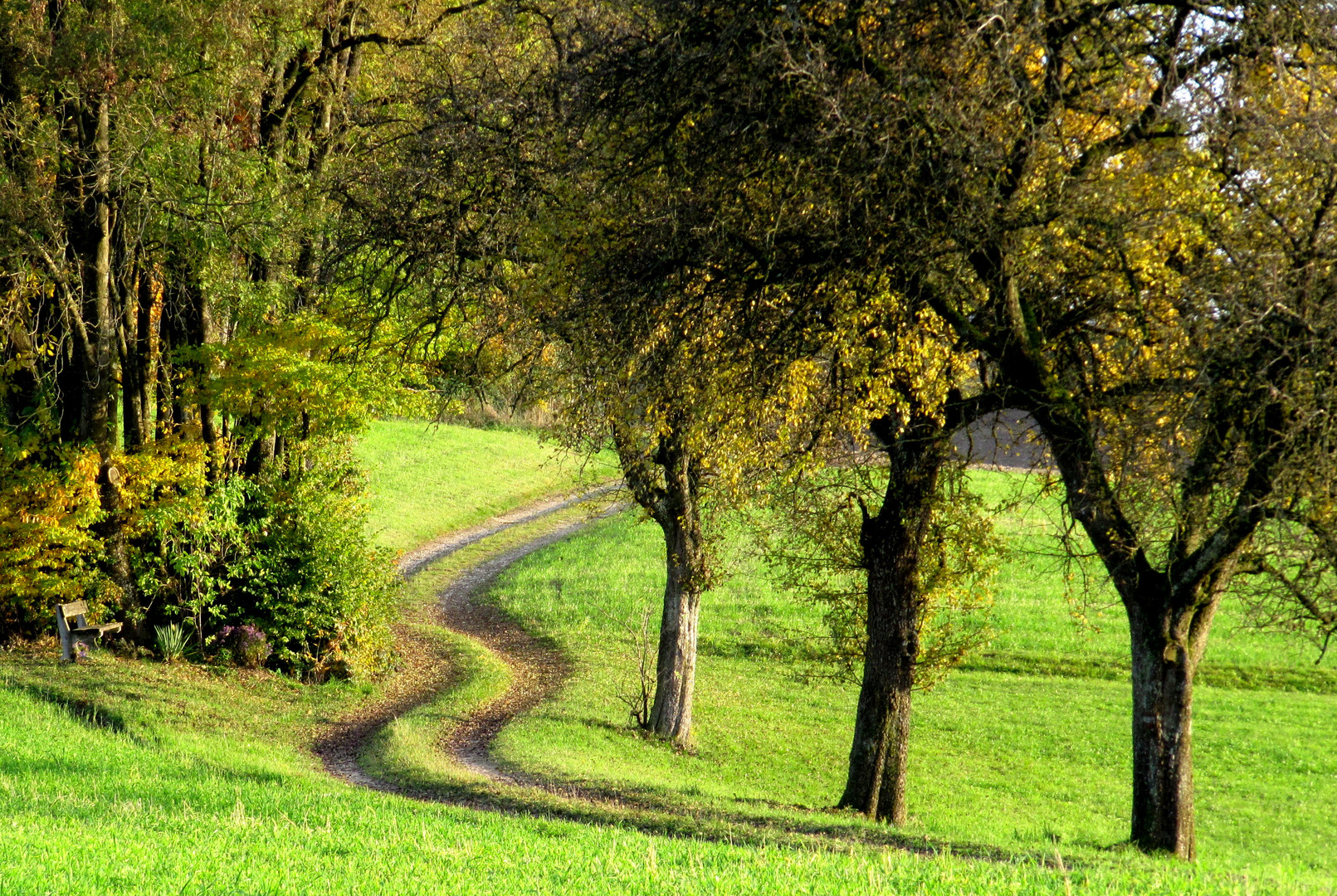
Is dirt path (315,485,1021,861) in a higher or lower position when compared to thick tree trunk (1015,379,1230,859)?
lower

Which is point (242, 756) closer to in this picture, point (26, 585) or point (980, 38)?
point (26, 585)

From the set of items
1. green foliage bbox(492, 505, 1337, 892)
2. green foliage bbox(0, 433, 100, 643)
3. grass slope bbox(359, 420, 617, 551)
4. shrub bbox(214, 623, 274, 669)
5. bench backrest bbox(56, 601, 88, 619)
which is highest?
grass slope bbox(359, 420, 617, 551)

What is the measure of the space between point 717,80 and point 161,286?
43.9 feet

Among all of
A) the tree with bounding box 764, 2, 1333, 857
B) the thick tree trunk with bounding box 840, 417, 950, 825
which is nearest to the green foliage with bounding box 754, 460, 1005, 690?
the thick tree trunk with bounding box 840, 417, 950, 825

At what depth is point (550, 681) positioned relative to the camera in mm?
23547

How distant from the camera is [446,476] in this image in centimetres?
5000

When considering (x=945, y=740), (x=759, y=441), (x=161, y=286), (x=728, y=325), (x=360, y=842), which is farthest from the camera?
(x=945, y=740)

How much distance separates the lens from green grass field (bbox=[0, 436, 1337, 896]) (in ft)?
23.9

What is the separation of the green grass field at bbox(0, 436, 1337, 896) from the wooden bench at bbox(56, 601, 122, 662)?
13.9 inches

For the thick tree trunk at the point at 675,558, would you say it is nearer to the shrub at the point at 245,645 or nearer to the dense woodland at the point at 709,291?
the dense woodland at the point at 709,291

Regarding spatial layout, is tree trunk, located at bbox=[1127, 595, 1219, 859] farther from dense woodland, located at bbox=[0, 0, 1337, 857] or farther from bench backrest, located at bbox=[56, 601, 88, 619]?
bench backrest, located at bbox=[56, 601, 88, 619]

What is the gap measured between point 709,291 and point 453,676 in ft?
46.9

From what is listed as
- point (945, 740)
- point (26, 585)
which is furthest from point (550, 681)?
point (26, 585)

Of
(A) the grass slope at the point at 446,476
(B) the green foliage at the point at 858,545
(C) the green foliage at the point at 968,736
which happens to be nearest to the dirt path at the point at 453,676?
(C) the green foliage at the point at 968,736
